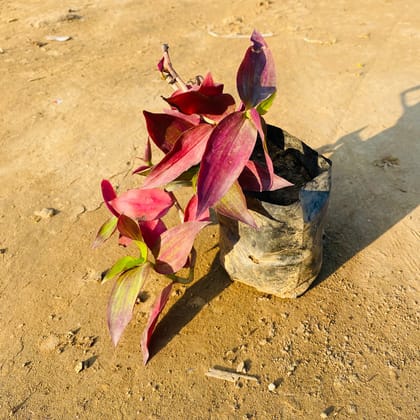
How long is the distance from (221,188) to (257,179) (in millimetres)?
246

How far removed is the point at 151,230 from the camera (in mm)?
1839

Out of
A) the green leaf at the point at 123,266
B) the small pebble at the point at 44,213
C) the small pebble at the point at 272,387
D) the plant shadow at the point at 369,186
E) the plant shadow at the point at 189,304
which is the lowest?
the plant shadow at the point at 369,186

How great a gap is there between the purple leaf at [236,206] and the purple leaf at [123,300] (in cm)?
42

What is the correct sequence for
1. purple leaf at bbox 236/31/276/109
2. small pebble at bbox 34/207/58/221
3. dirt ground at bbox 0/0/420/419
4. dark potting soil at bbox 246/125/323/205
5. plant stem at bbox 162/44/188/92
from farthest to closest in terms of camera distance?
small pebble at bbox 34/207/58/221
dark potting soil at bbox 246/125/323/205
dirt ground at bbox 0/0/420/419
plant stem at bbox 162/44/188/92
purple leaf at bbox 236/31/276/109

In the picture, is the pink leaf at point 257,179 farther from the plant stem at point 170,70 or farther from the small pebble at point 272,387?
the small pebble at point 272,387

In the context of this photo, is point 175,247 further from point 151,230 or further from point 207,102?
point 207,102

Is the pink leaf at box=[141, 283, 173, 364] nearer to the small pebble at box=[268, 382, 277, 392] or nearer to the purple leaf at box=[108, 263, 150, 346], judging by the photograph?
the purple leaf at box=[108, 263, 150, 346]

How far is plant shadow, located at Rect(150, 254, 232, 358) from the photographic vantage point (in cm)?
191

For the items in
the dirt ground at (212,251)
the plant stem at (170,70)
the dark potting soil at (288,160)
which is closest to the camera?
the plant stem at (170,70)

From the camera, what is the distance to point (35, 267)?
2285 mm

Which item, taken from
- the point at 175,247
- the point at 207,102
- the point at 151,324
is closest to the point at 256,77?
the point at 207,102

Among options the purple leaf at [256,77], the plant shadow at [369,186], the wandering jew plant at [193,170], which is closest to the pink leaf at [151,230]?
the wandering jew plant at [193,170]

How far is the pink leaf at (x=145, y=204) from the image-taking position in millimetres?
1739

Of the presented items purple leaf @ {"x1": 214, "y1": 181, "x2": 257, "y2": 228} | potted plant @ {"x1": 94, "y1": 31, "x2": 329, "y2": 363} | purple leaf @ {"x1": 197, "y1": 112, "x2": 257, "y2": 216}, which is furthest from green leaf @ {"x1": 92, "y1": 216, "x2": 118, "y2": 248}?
purple leaf @ {"x1": 197, "y1": 112, "x2": 257, "y2": 216}
